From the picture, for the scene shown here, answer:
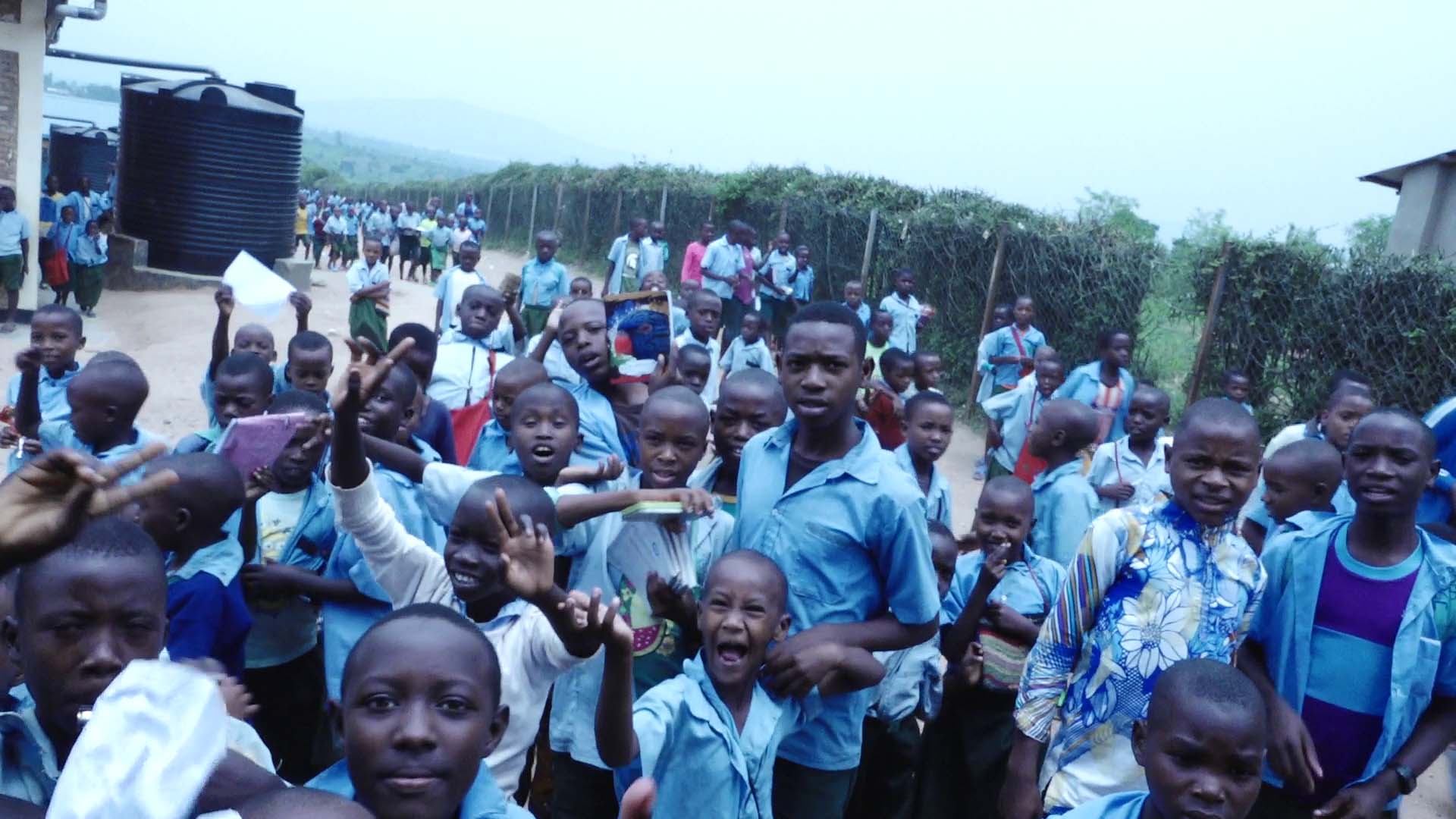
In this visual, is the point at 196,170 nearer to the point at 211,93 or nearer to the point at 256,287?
the point at 211,93

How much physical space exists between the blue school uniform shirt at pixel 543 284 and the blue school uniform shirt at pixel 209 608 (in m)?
8.64

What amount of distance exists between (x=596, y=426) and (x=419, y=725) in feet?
7.35

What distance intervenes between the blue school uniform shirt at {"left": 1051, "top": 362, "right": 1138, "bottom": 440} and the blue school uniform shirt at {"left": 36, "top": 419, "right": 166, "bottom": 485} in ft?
17.7

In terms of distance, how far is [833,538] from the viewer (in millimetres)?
2629

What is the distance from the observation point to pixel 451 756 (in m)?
1.82

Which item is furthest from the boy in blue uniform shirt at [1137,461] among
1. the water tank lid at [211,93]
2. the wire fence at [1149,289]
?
the water tank lid at [211,93]

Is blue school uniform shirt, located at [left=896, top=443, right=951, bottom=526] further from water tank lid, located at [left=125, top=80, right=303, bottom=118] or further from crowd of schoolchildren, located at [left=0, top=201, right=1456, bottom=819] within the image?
water tank lid, located at [left=125, top=80, right=303, bottom=118]

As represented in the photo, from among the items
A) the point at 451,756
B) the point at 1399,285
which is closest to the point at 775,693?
the point at 451,756

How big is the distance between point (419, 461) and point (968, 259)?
438 inches

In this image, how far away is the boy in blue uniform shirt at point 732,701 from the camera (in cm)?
242

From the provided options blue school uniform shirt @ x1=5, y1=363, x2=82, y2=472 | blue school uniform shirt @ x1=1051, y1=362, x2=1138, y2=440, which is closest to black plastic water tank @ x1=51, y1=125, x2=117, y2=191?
blue school uniform shirt @ x1=5, y1=363, x2=82, y2=472

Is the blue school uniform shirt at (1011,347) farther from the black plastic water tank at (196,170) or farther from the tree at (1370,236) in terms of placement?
the black plastic water tank at (196,170)

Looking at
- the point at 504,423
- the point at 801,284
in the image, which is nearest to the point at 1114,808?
the point at 504,423

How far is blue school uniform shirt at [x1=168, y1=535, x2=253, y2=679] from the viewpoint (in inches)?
106
